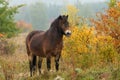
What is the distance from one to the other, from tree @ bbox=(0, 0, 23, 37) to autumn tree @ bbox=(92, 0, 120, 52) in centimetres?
1298

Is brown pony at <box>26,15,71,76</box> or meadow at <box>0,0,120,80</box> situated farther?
brown pony at <box>26,15,71,76</box>

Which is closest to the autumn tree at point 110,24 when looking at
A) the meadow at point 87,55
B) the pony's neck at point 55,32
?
the meadow at point 87,55

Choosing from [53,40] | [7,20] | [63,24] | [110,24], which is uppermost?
[63,24]

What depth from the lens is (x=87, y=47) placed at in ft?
48.5

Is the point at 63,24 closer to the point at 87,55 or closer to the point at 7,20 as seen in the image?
the point at 87,55

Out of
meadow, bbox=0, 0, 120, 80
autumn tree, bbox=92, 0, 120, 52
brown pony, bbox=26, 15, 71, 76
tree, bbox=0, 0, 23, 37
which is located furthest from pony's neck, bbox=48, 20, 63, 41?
tree, bbox=0, 0, 23, 37

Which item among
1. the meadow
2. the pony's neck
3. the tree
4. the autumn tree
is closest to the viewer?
the meadow

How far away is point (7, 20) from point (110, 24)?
50.0ft

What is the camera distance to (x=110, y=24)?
1538 cm

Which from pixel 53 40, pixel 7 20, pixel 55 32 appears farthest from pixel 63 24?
pixel 7 20

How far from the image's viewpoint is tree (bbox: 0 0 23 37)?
94.3 ft

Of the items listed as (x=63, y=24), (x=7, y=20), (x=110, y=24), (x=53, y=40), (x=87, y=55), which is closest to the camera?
(x=63, y=24)

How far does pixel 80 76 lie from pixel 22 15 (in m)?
155

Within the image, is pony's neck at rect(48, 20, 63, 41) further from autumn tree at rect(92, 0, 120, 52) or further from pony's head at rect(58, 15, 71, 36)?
autumn tree at rect(92, 0, 120, 52)
